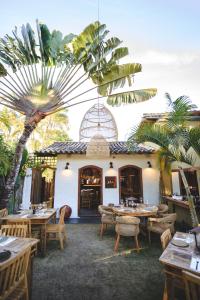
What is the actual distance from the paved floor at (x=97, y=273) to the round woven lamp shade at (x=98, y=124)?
4375 millimetres

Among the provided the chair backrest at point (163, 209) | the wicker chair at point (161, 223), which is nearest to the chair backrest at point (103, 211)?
the wicker chair at point (161, 223)

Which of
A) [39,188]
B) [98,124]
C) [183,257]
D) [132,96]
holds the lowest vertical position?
[183,257]

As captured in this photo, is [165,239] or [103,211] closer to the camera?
[165,239]

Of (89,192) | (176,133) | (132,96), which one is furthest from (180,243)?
(89,192)

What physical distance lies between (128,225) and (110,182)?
4641 mm

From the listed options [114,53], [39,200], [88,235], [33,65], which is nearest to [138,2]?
[114,53]

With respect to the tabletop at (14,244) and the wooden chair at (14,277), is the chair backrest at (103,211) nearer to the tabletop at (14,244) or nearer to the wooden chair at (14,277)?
the tabletop at (14,244)

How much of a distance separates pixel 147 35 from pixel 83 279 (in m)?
7.74

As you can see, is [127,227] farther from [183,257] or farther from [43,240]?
[183,257]

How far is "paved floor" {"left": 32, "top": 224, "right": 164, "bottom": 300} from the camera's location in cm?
307

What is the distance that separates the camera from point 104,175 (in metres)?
9.67

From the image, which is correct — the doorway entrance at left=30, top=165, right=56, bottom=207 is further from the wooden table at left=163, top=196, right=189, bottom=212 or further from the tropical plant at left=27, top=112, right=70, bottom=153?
the tropical plant at left=27, top=112, right=70, bottom=153

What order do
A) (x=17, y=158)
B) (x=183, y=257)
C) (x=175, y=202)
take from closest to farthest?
(x=183, y=257)
(x=17, y=158)
(x=175, y=202)

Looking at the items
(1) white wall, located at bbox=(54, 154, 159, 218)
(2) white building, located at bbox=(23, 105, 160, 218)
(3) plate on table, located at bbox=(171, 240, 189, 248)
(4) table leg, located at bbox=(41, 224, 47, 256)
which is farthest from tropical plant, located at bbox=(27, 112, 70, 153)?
(3) plate on table, located at bbox=(171, 240, 189, 248)
